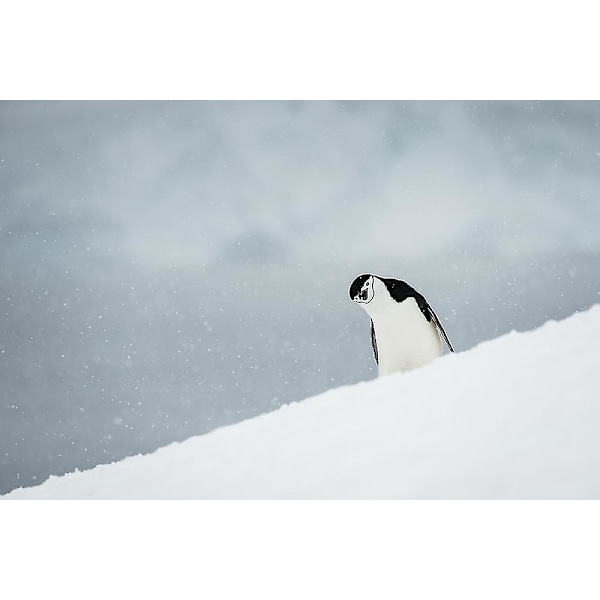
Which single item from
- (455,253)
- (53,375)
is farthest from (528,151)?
(53,375)

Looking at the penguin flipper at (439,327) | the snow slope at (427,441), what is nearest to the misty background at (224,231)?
the penguin flipper at (439,327)

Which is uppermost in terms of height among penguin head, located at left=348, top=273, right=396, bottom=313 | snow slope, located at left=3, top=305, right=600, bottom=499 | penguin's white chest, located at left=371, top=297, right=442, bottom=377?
penguin head, located at left=348, top=273, right=396, bottom=313

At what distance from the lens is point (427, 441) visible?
1.83 meters

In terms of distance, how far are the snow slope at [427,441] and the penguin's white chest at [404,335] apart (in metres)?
0.33

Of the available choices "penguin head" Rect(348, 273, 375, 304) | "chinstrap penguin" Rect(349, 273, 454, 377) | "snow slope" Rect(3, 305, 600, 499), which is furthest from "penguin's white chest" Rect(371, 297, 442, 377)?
"snow slope" Rect(3, 305, 600, 499)

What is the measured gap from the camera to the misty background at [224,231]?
244 centimetres

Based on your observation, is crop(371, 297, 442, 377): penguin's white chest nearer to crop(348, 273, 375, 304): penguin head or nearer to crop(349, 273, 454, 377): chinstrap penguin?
crop(349, 273, 454, 377): chinstrap penguin

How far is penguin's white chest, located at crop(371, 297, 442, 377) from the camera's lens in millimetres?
2480

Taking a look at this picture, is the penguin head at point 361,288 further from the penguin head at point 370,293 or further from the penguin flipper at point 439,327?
the penguin flipper at point 439,327

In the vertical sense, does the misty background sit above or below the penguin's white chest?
above

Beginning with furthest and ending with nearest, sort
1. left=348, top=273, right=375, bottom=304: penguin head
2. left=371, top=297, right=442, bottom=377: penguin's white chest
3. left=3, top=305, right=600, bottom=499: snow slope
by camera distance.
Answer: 1. left=371, top=297, right=442, bottom=377: penguin's white chest
2. left=348, top=273, right=375, bottom=304: penguin head
3. left=3, top=305, right=600, bottom=499: snow slope

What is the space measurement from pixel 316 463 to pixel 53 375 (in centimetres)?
117

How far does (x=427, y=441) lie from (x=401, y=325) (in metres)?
0.74

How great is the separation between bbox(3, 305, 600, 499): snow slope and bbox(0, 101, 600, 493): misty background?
35 centimetres
